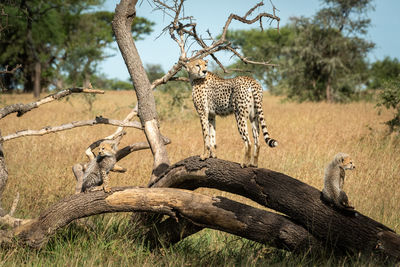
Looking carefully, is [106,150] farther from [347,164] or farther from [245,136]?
[347,164]

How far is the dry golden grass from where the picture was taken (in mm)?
6547

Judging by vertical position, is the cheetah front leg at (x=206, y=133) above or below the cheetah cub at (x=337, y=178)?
above

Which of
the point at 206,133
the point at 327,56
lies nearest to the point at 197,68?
the point at 206,133

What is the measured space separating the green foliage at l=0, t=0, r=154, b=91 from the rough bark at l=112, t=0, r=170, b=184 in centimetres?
1924

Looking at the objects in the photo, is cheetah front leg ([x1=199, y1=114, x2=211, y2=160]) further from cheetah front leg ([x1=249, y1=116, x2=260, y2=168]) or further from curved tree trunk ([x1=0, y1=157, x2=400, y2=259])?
cheetah front leg ([x1=249, y1=116, x2=260, y2=168])

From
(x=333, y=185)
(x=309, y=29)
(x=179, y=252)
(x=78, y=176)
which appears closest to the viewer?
(x=333, y=185)

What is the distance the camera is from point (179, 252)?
14.8ft

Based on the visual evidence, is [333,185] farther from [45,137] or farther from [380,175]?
[45,137]

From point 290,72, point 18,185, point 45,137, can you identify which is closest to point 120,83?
point 290,72

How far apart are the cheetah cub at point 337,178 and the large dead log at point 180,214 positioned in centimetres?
47

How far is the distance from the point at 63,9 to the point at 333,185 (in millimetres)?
32886

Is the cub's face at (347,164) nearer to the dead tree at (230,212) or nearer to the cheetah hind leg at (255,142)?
the dead tree at (230,212)

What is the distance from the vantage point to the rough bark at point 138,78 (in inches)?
209

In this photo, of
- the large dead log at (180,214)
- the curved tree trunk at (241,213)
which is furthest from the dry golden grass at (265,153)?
the curved tree trunk at (241,213)
